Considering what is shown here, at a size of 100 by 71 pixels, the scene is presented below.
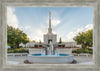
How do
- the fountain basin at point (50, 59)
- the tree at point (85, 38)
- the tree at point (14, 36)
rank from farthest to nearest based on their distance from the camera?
the tree at point (85, 38) < the tree at point (14, 36) < the fountain basin at point (50, 59)

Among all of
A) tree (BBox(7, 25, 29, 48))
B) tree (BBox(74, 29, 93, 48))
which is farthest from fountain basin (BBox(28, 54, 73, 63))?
tree (BBox(74, 29, 93, 48))

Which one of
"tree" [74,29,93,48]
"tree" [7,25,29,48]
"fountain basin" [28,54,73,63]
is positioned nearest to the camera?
"fountain basin" [28,54,73,63]

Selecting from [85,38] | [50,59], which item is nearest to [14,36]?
[50,59]

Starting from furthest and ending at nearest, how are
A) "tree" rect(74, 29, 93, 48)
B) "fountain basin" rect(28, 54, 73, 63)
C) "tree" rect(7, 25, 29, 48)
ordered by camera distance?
"tree" rect(74, 29, 93, 48), "tree" rect(7, 25, 29, 48), "fountain basin" rect(28, 54, 73, 63)

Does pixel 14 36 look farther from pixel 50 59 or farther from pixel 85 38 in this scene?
pixel 85 38

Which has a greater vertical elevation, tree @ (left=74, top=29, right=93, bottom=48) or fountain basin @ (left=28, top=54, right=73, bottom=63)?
tree @ (left=74, top=29, right=93, bottom=48)

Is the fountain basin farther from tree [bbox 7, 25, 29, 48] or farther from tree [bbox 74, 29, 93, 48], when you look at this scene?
tree [bbox 74, 29, 93, 48]

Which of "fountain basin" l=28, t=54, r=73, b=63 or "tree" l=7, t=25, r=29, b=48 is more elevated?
"tree" l=7, t=25, r=29, b=48

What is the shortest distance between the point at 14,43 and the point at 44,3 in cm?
1028

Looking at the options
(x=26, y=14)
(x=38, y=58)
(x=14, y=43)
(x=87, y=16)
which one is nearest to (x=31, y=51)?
(x=14, y=43)

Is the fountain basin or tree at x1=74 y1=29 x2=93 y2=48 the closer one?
the fountain basin

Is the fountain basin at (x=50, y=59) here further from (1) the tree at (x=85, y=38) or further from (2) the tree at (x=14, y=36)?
(1) the tree at (x=85, y=38)

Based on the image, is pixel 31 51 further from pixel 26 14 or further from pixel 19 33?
pixel 26 14

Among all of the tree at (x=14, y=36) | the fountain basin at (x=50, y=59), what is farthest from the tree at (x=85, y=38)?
the fountain basin at (x=50, y=59)
